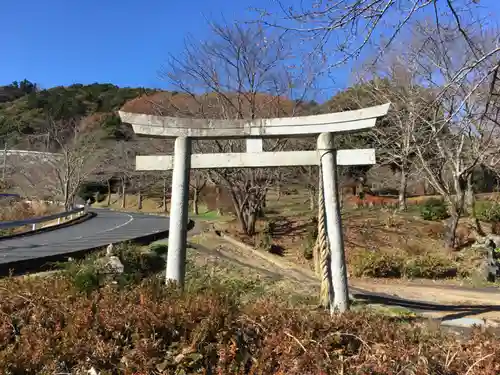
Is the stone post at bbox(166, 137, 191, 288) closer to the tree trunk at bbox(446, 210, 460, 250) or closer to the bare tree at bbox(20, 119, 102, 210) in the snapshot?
the tree trunk at bbox(446, 210, 460, 250)

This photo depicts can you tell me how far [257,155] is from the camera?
7.86 meters

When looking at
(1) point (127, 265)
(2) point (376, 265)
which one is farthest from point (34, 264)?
(2) point (376, 265)

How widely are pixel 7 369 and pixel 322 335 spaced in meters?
2.50

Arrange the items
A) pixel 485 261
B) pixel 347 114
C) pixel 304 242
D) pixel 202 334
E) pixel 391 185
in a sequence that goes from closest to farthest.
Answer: pixel 202 334 < pixel 347 114 < pixel 485 261 < pixel 304 242 < pixel 391 185

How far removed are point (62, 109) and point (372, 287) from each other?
61.3 metres

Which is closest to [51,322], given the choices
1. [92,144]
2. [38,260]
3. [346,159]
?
[346,159]

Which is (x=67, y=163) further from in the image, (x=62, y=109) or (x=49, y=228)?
(x=62, y=109)

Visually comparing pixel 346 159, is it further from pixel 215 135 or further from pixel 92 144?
pixel 92 144

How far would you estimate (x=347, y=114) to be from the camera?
24.6 ft

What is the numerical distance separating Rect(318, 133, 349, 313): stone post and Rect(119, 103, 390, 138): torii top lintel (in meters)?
0.24

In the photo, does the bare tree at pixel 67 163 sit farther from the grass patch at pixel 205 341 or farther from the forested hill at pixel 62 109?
the grass patch at pixel 205 341

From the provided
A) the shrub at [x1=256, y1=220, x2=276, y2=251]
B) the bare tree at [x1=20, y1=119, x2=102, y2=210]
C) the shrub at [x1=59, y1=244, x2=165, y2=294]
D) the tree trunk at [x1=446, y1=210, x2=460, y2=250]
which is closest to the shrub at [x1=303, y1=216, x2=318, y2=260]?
the shrub at [x1=256, y1=220, x2=276, y2=251]

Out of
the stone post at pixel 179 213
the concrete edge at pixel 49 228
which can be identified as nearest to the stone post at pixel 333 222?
the stone post at pixel 179 213

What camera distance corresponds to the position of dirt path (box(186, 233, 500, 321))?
886cm
